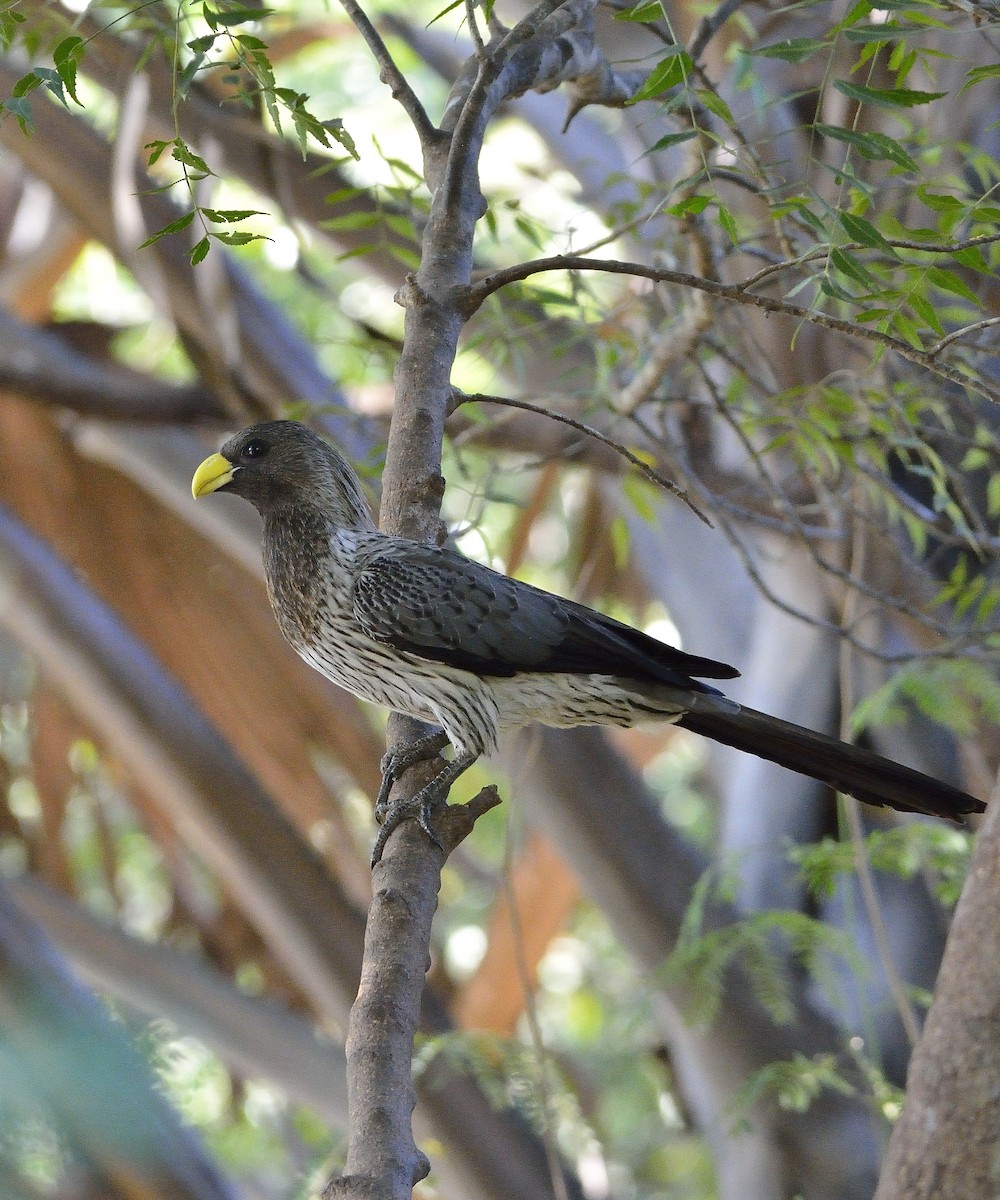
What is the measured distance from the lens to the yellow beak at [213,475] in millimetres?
2633

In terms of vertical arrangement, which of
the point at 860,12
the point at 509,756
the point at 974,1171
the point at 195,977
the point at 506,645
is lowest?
the point at 974,1171

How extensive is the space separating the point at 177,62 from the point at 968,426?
2.87 meters

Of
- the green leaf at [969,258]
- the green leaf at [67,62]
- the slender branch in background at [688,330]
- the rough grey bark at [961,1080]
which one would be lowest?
the rough grey bark at [961,1080]

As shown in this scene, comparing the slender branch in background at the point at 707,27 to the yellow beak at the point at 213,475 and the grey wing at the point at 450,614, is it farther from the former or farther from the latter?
the yellow beak at the point at 213,475

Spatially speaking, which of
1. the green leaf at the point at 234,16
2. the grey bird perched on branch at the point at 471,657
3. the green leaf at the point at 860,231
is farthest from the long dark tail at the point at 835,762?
the green leaf at the point at 234,16

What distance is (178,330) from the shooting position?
450 cm

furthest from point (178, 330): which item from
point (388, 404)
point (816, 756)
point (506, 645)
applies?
point (816, 756)

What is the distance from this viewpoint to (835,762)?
236 centimetres

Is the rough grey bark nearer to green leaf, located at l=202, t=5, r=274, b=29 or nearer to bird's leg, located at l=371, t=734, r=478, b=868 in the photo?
bird's leg, located at l=371, t=734, r=478, b=868

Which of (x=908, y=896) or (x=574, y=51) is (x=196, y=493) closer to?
(x=574, y=51)

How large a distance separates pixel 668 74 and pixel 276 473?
4.04 feet

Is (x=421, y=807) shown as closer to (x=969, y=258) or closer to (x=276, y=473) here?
(x=276, y=473)

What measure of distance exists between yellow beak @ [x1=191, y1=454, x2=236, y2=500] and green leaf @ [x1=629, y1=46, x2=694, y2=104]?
49.2 inches

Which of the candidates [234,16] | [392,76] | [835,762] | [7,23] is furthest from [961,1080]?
[7,23]
